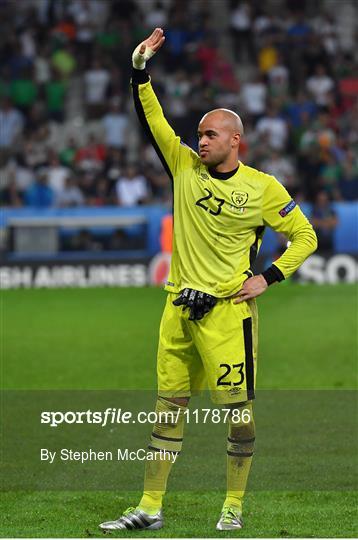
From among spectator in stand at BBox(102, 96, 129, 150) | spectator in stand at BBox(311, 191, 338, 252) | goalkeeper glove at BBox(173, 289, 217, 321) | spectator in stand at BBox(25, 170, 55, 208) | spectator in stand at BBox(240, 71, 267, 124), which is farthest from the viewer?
spectator in stand at BBox(240, 71, 267, 124)

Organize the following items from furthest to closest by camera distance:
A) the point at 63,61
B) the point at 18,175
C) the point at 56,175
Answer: the point at 63,61 < the point at 18,175 < the point at 56,175

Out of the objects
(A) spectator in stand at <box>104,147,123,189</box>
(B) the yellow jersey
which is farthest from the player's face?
(A) spectator in stand at <box>104,147,123,189</box>

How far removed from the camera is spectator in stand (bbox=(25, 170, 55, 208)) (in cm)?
2398

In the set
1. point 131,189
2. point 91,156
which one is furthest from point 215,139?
point 91,156

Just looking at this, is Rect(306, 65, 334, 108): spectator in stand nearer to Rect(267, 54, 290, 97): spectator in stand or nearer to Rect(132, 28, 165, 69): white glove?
Rect(267, 54, 290, 97): spectator in stand

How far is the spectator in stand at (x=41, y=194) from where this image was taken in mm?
23984

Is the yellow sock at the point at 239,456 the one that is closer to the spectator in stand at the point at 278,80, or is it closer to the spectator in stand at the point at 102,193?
the spectator in stand at the point at 102,193

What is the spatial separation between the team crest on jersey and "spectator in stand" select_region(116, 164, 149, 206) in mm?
16731

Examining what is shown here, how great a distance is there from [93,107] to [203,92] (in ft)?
9.32

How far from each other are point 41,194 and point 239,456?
17201mm

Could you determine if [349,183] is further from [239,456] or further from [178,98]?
[239,456]

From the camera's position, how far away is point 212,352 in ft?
23.4

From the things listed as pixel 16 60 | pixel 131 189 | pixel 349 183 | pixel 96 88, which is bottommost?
pixel 131 189

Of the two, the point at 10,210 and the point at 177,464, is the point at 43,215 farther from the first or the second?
the point at 177,464
